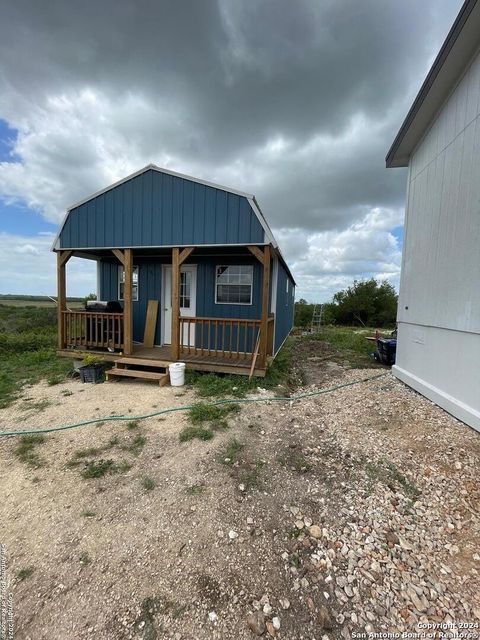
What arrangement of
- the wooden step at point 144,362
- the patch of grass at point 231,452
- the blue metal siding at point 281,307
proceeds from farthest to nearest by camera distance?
the blue metal siding at point 281,307, the wooden step at point 144,362, the patch of grass at point 231,452

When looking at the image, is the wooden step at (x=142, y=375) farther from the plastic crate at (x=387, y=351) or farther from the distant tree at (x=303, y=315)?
the distant tree at (x=303, y=315)

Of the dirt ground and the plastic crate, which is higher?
the plastic crate

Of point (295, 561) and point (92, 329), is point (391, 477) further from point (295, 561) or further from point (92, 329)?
point (92, 329)

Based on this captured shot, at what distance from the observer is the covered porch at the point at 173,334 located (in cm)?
549

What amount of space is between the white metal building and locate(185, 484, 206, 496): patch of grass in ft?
10.4

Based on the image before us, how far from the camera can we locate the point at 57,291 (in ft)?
21.1

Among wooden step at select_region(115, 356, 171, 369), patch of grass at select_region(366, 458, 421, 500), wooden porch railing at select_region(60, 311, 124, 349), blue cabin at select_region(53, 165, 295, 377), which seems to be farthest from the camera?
wooden porch railing at select_region(60, 311, 124, 349)

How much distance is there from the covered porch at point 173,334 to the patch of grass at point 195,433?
77.8 inches

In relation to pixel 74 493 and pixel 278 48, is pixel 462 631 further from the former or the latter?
pixel 278 48

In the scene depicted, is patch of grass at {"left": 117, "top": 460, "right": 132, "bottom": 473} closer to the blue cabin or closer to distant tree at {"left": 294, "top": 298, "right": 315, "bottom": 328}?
the blue cabin

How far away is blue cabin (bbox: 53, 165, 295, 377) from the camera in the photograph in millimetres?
5379

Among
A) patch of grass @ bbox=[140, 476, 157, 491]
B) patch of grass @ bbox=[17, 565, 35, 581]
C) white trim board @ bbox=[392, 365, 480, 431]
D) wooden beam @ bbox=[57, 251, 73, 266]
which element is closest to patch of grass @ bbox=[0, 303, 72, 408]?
wooden beam @ bbox=[57, 251, 73, 266]

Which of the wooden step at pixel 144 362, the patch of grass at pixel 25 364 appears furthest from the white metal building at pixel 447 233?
the patch of grass at pixel 25 364

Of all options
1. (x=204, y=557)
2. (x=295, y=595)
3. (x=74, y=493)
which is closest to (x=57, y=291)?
(x=74, y=493)
